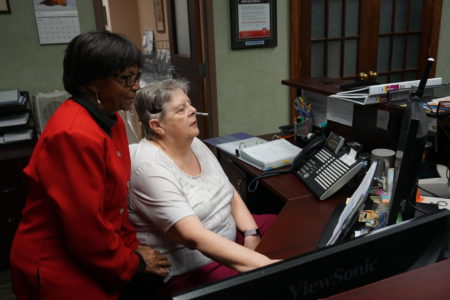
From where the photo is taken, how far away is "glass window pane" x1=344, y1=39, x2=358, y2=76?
143 inches

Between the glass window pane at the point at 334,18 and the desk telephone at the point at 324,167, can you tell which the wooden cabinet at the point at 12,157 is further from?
the glass window pane at the point at 334,18

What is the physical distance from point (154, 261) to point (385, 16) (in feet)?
10.8

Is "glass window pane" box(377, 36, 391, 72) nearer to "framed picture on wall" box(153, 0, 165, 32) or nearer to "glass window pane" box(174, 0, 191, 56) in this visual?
"glass window pane" box(174, 0, 191, 56)

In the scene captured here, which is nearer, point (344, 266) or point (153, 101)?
point (344, 266)

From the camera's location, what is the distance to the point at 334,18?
3496 mm

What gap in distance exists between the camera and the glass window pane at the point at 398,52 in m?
3.82

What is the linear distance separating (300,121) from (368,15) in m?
1.86

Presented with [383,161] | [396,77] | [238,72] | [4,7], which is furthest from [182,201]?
[396,77]

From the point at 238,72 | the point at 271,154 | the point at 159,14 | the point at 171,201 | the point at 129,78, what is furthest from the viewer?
the point at 159,14

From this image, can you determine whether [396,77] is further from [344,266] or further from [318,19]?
[344,266]

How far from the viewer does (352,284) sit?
0.55 m

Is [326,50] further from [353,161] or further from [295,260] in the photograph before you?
[295,260]

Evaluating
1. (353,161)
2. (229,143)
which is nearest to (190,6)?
(229,143)

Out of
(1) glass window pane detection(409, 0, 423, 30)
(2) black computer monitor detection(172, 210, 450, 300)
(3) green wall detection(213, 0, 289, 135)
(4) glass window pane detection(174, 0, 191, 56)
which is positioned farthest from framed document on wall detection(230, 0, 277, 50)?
(2) black computer monitor detection(172, 210, 450, 300)
